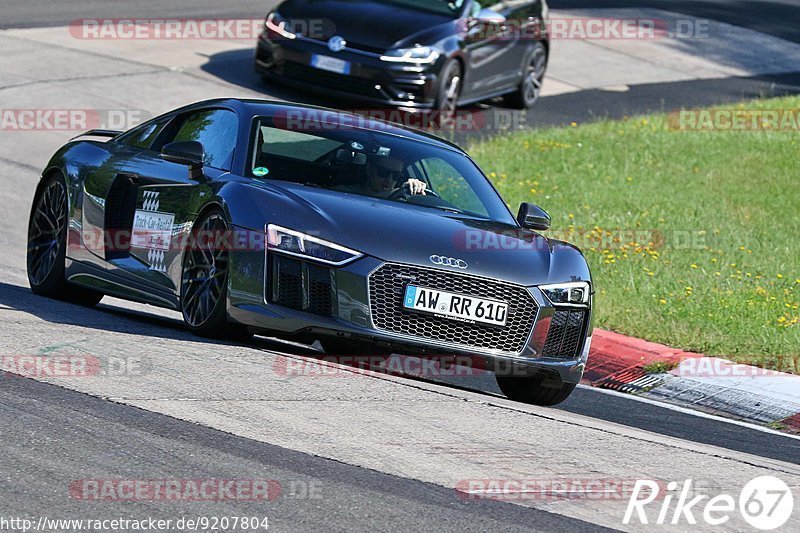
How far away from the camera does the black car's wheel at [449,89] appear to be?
60.4 feet

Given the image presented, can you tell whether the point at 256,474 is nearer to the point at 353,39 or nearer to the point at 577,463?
the point at 577,463

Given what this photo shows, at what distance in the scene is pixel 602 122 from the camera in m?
20.2

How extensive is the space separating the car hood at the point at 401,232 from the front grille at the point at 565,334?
0.20 m

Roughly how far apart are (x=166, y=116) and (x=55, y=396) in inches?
148

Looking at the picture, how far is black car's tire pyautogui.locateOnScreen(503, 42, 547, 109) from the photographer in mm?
20719

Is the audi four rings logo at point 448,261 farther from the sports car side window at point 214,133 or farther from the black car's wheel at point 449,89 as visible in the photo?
the black car's wheel at point 449,89

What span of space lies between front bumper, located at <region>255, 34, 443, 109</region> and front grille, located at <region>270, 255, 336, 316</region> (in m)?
10.4

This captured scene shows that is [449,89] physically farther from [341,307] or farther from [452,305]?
[341,307]

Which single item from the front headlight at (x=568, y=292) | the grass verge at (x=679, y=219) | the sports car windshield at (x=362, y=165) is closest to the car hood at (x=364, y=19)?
the grass verge at (x=679, y=219)

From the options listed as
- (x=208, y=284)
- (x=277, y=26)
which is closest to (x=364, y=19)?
(x=277, y=26)

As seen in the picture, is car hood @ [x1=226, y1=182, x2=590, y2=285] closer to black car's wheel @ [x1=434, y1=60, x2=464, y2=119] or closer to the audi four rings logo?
the audi four rings logo

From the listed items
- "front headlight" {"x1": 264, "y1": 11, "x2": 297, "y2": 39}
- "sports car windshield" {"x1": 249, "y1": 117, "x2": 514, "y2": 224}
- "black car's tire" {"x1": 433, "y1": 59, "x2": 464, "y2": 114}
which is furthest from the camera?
"black car's tire" {"x1": 433, "y1": 59, "x2": 464, "y2": 114}

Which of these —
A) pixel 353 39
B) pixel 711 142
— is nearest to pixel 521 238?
pixel 353 39

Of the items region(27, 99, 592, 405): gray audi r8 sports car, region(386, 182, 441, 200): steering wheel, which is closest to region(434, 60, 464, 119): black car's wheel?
region(27, 99, 592, 405): gray audi r8 sports car
